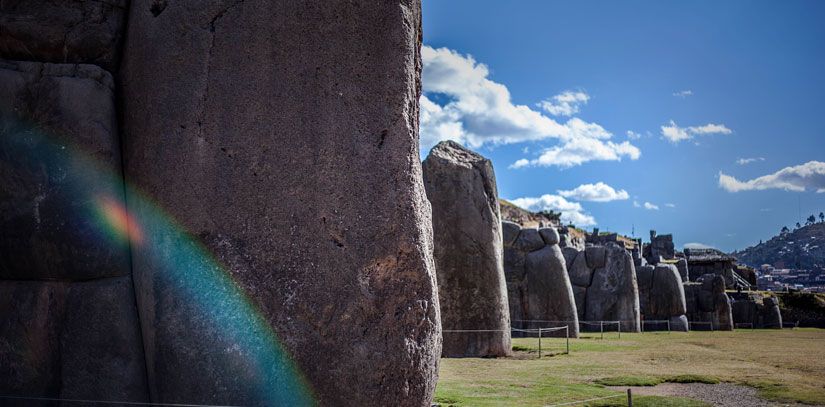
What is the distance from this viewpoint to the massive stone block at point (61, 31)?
14.0 feet

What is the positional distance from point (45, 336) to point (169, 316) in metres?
0.74

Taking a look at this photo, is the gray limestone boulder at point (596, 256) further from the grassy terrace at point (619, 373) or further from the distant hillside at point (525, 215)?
the distant hillside at point (525, 215)

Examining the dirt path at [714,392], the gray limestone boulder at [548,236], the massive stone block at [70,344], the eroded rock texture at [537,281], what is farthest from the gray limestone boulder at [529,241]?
the massive stone block at [70,344]

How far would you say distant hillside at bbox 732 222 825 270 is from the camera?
6378 inches

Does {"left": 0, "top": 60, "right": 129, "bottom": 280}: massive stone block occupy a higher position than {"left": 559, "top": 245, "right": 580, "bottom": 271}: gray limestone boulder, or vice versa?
{"left": 559, "top": 245, "right": 580, "bottom": 271}: gray limestone boulder

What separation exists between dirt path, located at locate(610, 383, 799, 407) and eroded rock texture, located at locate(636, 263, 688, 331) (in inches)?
750

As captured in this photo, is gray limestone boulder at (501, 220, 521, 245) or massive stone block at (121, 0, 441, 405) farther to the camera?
gray limestone boulder at (501, 220, 521, 245)

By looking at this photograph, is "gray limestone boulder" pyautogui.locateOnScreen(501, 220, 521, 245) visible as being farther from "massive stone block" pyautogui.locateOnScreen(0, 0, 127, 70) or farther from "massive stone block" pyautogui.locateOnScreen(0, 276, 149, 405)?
"massive stone block" pyautogui.locateOnScreen(0, 276, 149, 405)

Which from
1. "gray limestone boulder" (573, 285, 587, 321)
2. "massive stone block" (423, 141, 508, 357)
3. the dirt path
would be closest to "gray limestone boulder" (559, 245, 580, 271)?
"gray limestone boulder" (573, 285, 587, 321)

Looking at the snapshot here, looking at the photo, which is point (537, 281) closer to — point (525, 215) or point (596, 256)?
point (596, 256)

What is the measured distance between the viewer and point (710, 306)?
2861 cm

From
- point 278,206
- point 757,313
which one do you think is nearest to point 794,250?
point 757,313

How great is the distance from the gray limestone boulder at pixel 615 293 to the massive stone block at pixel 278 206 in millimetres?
22684

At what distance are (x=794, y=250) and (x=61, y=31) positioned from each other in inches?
7849
